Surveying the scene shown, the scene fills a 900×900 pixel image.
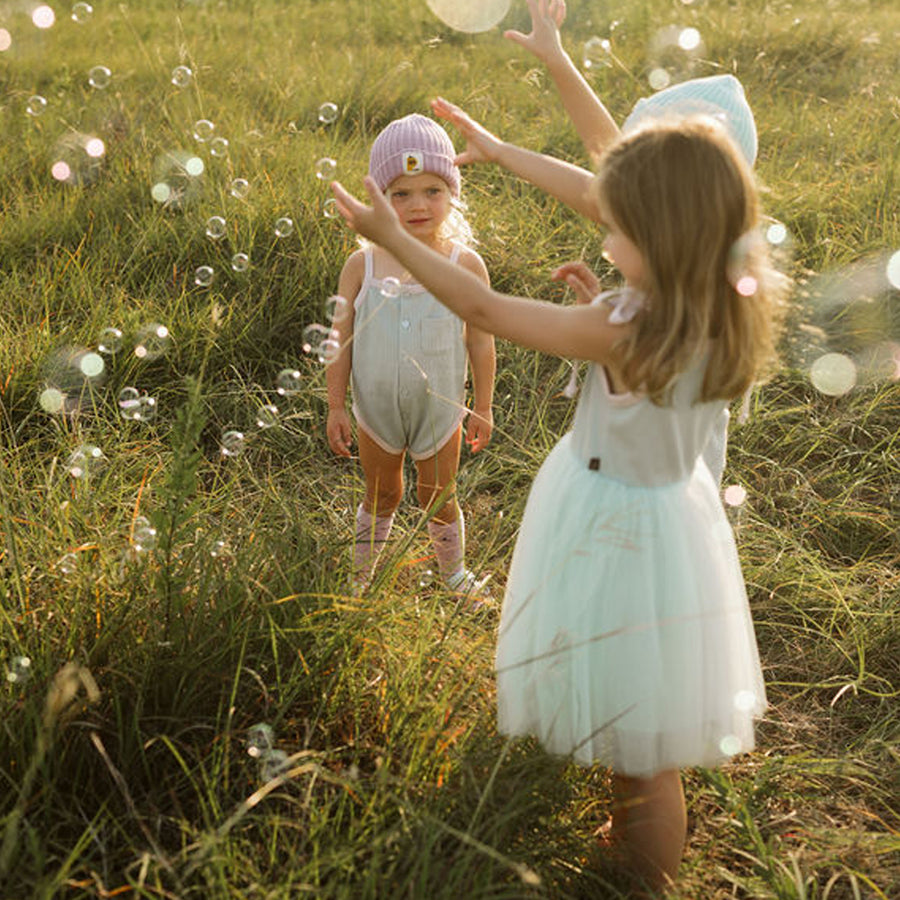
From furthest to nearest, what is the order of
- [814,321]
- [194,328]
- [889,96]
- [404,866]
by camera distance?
1. [889,96]
2. [814,321]
3. [194,328]
4. [404,866]

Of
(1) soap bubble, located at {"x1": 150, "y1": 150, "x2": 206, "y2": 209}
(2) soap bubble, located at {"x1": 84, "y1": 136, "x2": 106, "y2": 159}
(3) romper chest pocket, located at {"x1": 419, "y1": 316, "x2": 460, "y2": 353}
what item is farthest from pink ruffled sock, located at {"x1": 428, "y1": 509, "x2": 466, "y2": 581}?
(2) soap bubble, located at {"x1": 84, "y1": 136, "x2": 106, "y2": 159}

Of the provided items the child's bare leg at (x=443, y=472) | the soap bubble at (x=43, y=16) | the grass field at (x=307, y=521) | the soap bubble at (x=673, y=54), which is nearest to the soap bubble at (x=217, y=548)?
the grass field at (x=307, y=521)

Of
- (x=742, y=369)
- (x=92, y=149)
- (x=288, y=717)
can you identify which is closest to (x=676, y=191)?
(x=742, y=369)

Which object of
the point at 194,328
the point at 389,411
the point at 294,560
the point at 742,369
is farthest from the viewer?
the point at 194,328

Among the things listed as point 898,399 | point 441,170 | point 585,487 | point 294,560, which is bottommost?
point 898,399

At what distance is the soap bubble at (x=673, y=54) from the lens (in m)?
6.69

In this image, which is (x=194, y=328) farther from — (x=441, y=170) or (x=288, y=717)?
(x=288, y=717)

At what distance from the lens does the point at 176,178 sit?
4855mm

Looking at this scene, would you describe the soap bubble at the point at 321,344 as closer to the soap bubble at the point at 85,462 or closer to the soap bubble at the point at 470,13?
the soap bubble at the point at 85,462

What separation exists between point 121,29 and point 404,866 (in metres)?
7.27

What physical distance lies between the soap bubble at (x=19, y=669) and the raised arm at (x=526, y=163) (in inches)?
56.7

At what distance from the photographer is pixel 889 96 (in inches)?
254

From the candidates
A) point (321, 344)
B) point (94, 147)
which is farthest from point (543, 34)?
point (94, 147)

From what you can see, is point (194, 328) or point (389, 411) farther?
point (194, 328)
